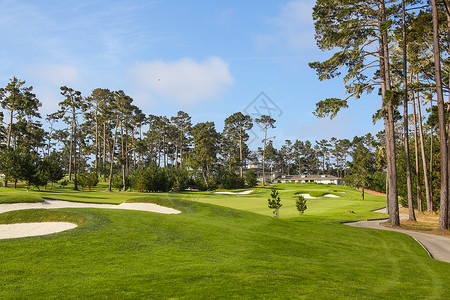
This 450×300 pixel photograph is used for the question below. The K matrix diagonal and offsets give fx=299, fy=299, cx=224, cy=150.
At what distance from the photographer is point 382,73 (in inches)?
985

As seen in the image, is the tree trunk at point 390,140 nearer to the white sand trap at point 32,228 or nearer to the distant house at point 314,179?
the white sand trap at point 32,228

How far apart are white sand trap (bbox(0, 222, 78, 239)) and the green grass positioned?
0.55m

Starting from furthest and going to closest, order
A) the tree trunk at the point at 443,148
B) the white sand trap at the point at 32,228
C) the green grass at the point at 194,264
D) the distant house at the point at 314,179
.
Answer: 1. the distant house at the point at 314,179
2. the tree trunk at the point at 443,148
3. the white sand trap at the point at 32,228
4. the green grass at the point at 194,264

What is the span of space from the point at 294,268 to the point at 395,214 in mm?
18030

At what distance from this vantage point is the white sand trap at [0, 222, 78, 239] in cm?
1308

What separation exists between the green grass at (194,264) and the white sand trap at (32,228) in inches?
21.8

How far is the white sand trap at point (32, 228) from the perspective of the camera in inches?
515

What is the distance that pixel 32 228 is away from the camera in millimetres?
13961

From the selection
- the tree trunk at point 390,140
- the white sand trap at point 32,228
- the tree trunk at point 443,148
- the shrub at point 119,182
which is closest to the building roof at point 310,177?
the shrub at point 119,182

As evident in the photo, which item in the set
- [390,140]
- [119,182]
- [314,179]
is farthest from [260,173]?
[390,140]

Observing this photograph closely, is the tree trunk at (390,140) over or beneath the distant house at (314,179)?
over

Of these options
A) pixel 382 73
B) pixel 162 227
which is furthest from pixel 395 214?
pixel 162 227

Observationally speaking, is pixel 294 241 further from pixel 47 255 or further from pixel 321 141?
pixel 321 141

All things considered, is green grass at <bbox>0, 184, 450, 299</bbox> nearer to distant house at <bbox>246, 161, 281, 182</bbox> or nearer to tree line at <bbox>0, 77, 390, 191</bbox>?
tree line at <bbox>0, 77, 390, 191</bbox>
